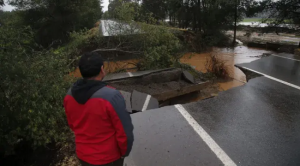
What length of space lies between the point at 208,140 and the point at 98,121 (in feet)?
8.45

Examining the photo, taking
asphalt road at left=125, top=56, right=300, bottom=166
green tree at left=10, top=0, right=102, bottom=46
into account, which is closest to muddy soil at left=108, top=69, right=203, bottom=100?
asphalt road at left=125, top=56, right=300, bottom=166

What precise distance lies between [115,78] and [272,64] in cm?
753

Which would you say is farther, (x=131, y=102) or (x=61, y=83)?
(x=131, y=102)

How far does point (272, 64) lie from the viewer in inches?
371

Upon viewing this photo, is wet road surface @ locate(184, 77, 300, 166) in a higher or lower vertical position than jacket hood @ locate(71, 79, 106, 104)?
lower

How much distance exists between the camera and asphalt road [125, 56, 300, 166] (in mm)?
3191

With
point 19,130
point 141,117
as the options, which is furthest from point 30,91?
point 141,117

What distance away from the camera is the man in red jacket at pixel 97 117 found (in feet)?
5.62

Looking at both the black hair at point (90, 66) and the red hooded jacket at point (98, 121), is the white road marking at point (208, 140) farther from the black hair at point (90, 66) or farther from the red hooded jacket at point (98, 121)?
the black hair at point (90, 66)

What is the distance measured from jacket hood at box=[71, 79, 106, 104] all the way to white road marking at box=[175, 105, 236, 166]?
246 cm

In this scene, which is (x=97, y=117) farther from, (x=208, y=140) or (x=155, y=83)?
(x=155, y=83)

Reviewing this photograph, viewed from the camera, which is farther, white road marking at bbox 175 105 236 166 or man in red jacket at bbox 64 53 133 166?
white road marking at bbox 175 105 236 166

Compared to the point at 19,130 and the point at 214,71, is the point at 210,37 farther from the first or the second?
the point at 19,130

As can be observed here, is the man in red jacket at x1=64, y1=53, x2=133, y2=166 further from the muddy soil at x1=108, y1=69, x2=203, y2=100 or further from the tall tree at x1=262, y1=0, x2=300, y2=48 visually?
the tall tree at x1=262, y1=0, x2=300, y2=48
